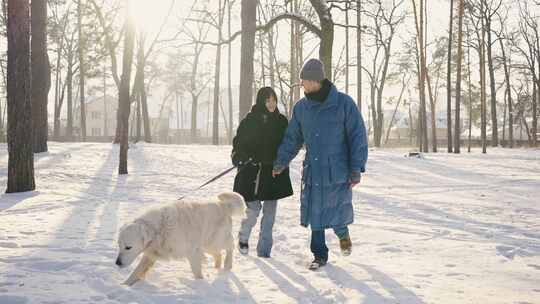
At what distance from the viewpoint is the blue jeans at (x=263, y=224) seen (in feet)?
19.3

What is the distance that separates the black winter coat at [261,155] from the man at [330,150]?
2.00ft

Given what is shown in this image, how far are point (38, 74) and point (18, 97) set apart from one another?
8.01 meters

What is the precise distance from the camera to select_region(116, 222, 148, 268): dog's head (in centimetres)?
432

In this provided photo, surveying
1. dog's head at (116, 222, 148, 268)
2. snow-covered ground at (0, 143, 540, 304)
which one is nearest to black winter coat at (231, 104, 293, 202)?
snow-covered ground at (0, 143, 540, 304)

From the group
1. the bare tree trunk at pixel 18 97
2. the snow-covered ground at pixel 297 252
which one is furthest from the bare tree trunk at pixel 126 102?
the bare tree trunk at pixel 18 97

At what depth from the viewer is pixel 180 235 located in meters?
4.65

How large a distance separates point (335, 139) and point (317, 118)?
28 cm

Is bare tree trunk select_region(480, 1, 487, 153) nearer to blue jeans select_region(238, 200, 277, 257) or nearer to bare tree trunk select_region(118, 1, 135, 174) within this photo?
bare tree trunk select_region(118, 1, 135, 174)

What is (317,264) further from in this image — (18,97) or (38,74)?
(38,74)

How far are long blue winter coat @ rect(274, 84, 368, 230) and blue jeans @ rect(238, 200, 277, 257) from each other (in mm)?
733

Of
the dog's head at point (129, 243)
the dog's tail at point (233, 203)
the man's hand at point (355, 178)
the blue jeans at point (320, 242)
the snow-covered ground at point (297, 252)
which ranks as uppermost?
the man's hand at point (355, 178)

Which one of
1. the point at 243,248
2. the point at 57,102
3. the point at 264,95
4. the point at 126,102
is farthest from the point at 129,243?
the point at 57,102

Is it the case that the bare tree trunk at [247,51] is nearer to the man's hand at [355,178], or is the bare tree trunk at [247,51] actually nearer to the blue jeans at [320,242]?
the blue jeans at [320,242]

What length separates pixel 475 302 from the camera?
14.0ft
